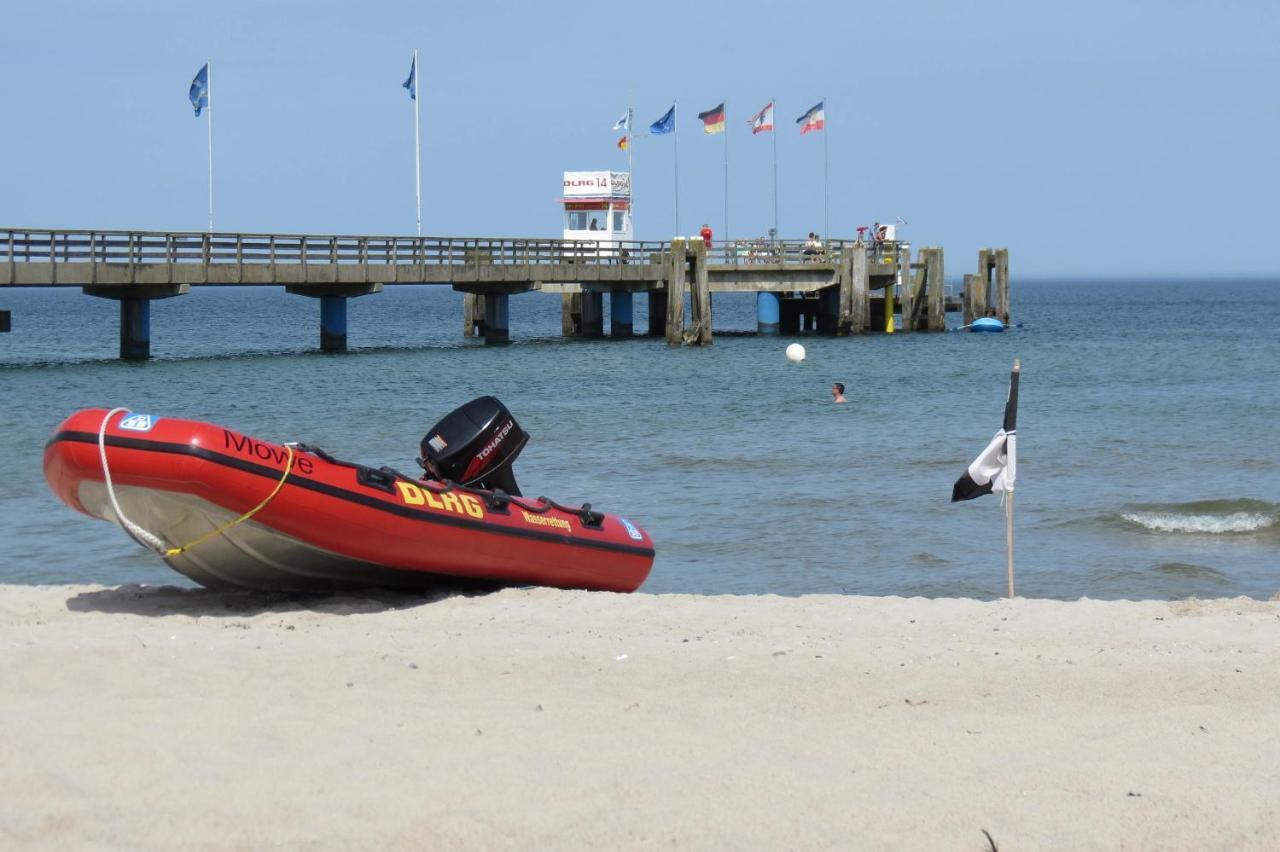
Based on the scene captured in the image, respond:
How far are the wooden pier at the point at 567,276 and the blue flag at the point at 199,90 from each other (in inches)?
264

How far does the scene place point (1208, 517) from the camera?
13938 mm

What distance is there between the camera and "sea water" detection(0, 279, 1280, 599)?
11.9m

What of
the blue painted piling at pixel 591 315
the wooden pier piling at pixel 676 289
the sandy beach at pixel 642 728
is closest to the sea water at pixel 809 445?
the wooden pier piling at pixel 676 289

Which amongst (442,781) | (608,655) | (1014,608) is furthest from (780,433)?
(442,781)

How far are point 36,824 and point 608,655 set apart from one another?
3.03 meters

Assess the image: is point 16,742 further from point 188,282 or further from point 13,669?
point 188,282

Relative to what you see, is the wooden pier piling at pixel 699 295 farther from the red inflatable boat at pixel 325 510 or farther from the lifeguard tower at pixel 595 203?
the red inflatable boat at pixel 325 510

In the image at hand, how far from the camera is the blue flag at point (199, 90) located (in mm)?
39781

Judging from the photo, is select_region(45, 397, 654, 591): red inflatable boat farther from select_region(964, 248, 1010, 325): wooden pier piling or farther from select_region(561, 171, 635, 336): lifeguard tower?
select_region(561, 171, 635, 336): lifeguard tower

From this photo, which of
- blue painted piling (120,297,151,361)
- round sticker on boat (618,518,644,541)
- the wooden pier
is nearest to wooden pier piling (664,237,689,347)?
the wooden pier

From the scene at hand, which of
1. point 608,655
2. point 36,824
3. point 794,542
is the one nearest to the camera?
point 36,824

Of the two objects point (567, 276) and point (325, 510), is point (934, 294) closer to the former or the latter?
point (567, 276)

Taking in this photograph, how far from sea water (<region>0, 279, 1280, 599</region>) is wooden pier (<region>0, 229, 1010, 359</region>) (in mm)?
1369

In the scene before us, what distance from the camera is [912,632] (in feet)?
25.7
